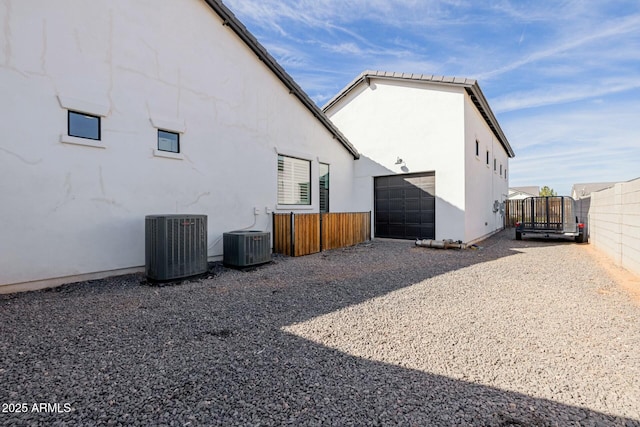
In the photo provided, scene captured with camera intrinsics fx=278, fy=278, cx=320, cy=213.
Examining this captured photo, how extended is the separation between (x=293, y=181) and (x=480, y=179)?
837 centimetres

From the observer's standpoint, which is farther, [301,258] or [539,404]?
[301,258]

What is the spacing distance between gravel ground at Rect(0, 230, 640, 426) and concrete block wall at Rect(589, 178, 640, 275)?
5.51 ft

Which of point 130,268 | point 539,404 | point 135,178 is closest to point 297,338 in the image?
point 539,404

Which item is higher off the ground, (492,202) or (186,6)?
(186,6)

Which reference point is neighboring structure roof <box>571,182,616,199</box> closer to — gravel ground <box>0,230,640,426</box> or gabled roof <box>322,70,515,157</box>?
gabled roof <box>322,70,515,157</box>

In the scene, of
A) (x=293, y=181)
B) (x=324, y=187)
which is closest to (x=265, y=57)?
(x=293, y=181)

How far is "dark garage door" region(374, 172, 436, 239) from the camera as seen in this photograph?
10.5m

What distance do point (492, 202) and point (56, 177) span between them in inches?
670

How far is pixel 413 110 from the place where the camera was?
35.0 ft

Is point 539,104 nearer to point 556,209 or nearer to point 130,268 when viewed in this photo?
point 556,209

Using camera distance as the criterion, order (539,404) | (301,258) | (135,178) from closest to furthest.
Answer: (539,404), (135,178), (301,258)

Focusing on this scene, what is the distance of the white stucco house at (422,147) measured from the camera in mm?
9805

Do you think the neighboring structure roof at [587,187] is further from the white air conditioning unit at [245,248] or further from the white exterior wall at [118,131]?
the white exterior wall at [118,131]

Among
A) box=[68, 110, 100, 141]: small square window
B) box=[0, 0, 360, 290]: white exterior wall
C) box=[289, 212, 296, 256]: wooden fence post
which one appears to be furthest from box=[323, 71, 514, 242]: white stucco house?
box=[68, 110, 100, 141]: small square window
